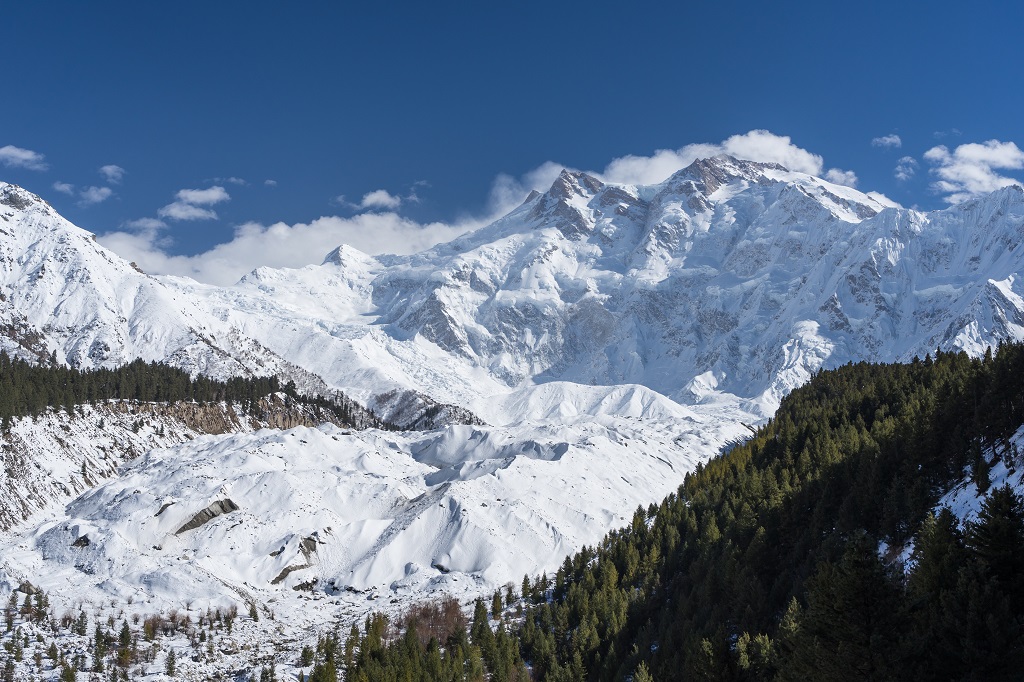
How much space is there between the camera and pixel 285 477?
145375mm

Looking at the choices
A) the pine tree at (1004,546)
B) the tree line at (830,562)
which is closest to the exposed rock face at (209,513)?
the tree line at (830,562)

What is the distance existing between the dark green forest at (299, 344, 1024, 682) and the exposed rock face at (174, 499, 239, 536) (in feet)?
149

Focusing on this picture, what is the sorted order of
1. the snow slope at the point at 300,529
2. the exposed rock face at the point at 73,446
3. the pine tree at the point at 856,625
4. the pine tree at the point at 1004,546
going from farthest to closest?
1. the exposed rock face at the point at 73,446
2. the snow slope at the point at 300,529
3. the pine tree at the point at 1004,546
4. the pine tree at the point at 856,625

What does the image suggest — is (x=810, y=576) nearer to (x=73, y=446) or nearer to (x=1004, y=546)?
(x=1004, y=546)

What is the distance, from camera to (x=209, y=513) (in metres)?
132

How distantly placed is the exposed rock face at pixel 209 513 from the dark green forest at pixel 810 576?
45.4 m

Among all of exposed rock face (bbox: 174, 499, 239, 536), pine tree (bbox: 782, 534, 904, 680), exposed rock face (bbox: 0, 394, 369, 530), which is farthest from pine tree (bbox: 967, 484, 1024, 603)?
exposed rock face (bbox: 0, 394, 369, 530)

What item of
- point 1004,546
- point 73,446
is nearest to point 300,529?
point 73,446

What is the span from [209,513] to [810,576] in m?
104

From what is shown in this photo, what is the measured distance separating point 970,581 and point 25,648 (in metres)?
87.5

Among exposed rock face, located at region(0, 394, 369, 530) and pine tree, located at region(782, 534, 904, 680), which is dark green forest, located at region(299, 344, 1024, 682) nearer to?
pine tree, located at region(782, 534, 904, 680)

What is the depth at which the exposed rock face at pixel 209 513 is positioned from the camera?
128000 mm

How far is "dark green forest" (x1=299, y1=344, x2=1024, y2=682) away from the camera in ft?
112

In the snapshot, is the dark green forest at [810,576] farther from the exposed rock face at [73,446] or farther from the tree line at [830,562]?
the exposed rock face at [73,446]
